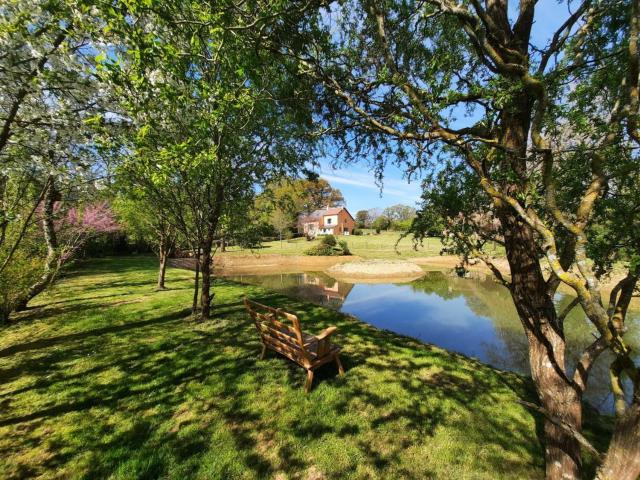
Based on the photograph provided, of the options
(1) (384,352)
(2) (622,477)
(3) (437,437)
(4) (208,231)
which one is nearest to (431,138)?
(2) (622,477)

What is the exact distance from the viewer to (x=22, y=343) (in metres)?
6.63

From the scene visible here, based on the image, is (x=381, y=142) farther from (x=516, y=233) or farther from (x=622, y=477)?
(x=622, y=477)

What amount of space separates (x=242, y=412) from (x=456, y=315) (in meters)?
11.7

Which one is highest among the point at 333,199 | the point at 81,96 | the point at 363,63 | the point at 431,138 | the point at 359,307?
the point at 333,199

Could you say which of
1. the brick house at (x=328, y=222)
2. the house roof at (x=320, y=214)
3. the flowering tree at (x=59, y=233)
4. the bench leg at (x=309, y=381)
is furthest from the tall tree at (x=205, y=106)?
the house roof at (x=320, y=214)

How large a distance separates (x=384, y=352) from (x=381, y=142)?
4.65m

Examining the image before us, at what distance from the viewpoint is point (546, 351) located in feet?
10.3

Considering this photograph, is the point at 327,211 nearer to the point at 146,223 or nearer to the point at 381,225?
the point at 381,225

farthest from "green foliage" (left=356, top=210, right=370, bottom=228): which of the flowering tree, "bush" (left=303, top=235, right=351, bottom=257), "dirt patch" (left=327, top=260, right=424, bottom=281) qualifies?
the flowering tree

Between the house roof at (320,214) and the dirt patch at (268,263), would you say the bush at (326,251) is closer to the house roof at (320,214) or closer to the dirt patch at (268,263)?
the dirt patch at (268,263)

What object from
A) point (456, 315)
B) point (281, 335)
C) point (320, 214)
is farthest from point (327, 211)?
point (281, 335)

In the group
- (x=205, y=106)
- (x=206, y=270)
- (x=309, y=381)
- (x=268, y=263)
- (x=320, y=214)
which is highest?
(x=320, y=214)

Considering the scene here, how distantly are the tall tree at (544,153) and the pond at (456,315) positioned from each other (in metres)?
5.04

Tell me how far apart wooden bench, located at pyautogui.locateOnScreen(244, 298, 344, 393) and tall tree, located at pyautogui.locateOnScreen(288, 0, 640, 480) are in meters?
2.85
